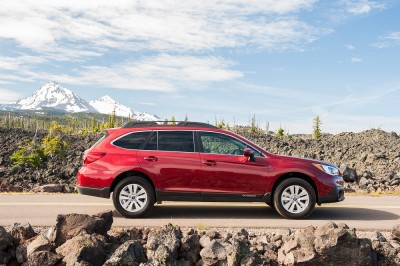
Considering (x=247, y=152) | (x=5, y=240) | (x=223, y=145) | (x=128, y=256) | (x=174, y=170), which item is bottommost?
(x=128, y=256)

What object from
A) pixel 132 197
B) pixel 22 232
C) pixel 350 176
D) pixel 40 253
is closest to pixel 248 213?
pixel 132 197

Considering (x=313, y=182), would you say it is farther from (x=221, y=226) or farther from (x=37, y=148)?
(x=37, y=148)

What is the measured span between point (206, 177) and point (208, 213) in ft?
3.31

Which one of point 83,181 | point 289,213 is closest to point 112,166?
point 83,181

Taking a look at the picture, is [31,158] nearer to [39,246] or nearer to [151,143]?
[151,143]

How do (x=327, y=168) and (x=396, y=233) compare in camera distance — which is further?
(x=327, y=168)

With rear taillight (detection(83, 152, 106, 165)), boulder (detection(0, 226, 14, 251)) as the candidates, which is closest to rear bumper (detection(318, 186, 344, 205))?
rear taillight (detection(83, 152, 106, 165))

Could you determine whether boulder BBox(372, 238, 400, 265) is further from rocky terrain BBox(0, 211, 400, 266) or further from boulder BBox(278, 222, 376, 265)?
boulder BBox(278, 222, 376, 265)

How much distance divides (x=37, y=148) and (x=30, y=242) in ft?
88.1

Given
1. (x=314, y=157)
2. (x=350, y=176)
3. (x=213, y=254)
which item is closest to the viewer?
(x=213, y=254)

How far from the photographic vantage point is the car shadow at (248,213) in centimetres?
981

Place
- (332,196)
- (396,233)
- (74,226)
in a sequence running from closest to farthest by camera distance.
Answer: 1. (74,226)
2. (396,233)
3. (332,196)

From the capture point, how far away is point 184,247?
22.9ft

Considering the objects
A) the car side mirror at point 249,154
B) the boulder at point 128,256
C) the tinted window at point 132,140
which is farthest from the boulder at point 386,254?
the tinted window at point 132,140
